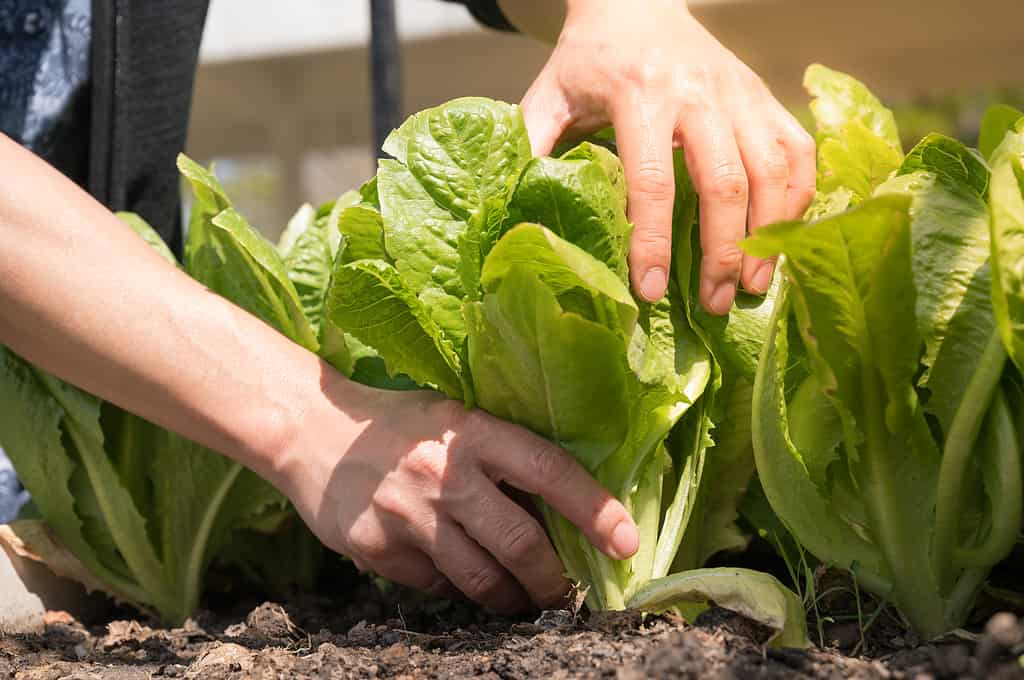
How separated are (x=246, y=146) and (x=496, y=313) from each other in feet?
31.0

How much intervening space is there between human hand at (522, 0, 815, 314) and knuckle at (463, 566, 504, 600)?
17.3 inches

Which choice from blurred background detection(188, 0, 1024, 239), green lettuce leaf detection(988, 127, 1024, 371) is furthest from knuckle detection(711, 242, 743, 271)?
blurred background detection(188, 0, 1024, 239)

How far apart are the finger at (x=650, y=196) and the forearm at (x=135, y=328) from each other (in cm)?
47

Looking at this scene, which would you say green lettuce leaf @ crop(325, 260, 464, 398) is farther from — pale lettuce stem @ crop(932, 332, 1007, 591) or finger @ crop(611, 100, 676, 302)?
pale lettuce stem @ crop(932, 332, 1007, 591)

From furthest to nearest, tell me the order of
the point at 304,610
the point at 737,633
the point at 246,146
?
1. the point at 246,146
2. the point at 304,610
3. the point at 737,633

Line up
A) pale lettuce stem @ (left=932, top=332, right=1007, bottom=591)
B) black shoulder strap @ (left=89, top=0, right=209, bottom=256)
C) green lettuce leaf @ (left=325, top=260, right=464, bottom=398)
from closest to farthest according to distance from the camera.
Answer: pale lettuce stem @ (left=932, top=332, right=1007, bottom=591), green lettuce leaf @ (left=325, top=260, right=464, bottom=398), black shoulder strap @ (left=89, top=0, right=209, bottom=256)

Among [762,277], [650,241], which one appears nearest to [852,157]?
[762,277]

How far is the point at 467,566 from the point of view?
140 cm

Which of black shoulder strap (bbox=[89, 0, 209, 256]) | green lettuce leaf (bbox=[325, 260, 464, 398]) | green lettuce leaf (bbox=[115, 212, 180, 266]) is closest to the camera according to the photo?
green lettuce leaf (bbox=[325, 260, 464, 398])

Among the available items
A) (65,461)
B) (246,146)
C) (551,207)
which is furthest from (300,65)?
(551,207)

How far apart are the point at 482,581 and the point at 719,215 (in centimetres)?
59

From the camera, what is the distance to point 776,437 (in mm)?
1242

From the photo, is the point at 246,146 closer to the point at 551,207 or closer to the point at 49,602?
the point at 49,602

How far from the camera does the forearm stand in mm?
1434
